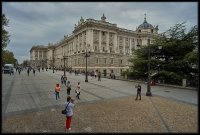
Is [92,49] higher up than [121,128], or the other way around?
[92,49]

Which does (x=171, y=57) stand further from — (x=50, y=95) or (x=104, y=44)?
(x=104, y=44)

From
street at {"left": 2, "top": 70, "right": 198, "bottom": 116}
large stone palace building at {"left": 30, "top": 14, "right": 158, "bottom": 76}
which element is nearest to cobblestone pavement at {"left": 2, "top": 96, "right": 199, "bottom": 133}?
street at {"left": 2, "top": 70, "right": 198, "bottom": 116}

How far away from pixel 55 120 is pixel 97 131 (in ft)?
9.45

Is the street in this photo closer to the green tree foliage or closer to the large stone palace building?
the green tree foliage

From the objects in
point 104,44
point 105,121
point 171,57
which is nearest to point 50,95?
point 105,121

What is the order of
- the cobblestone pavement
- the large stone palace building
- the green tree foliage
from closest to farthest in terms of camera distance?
1. the cobblestone pavement
2. the green tree foliage
3. the large stone palace building

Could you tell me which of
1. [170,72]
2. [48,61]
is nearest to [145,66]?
[170,72]

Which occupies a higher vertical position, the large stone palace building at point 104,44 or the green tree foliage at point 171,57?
the large stone palace building at point 104,44

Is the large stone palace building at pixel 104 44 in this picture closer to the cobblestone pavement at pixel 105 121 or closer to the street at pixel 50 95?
the street at pixel 50 95

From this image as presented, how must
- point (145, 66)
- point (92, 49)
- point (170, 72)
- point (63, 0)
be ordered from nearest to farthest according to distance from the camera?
point (63, 0) < point (170, 72) < point (145, 66) < point (92, 49)

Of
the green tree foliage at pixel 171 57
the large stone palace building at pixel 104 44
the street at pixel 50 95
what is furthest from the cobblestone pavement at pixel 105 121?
the large stone palace building at pixel 104 44

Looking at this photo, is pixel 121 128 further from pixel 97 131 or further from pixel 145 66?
pixel 145 66

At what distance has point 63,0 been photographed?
469 cm

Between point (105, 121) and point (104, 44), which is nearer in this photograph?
point (105, 121)
